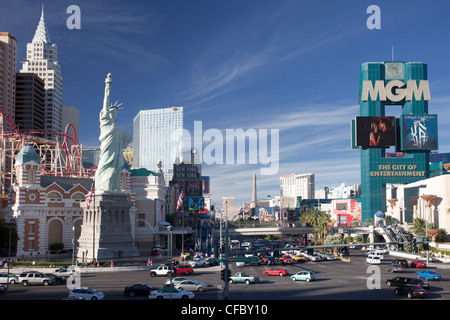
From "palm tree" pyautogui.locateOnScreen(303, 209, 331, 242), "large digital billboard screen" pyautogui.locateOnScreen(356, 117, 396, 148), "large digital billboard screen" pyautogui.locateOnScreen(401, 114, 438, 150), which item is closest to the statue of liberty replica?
"palm tree" pyautogui.locateOnScreen(303, 209, 331, 242)

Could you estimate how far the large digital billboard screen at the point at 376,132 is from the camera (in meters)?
128

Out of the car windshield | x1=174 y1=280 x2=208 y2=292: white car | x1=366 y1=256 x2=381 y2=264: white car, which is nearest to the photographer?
the car windshield

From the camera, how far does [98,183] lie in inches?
2771

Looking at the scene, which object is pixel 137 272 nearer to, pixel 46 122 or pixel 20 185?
pixel 20 185

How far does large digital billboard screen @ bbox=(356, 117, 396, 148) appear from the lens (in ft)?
420

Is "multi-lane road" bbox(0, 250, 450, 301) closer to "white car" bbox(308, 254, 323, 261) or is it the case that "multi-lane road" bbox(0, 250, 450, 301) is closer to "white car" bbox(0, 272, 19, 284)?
"white car" bbox(0, 272, 19, 284)

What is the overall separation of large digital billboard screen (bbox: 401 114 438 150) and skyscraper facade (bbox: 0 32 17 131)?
136 metres

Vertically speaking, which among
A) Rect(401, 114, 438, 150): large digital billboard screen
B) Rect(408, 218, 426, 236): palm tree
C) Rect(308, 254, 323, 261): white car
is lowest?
Rect(308, 254, 323, 261): white car

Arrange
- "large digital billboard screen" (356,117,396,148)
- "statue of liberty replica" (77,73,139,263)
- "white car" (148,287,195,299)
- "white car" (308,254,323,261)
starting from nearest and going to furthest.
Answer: "white car" (148,287,195,299) < "statue of liberty replica" (77,73,139,263) < "white car" (308,254,323,261) < "large digital billboard screen" (356,117,396,148)

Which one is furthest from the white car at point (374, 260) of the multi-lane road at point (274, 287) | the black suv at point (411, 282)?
the black suv at point (411, 282)

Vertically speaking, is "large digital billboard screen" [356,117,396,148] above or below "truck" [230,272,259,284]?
above

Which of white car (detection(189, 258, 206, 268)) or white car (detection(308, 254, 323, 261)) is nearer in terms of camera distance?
white car (detection(189, 258, 206, 268))

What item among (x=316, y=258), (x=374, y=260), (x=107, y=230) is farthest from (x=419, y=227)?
(x=107, y=230)
